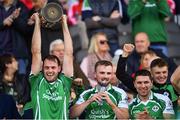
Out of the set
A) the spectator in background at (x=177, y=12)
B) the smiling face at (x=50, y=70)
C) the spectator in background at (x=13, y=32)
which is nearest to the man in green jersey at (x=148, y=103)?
the smiling face at (x=50, y=70)

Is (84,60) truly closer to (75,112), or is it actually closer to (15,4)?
(15,4)

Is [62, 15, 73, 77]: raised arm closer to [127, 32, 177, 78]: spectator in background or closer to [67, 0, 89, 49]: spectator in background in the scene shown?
[127, 32, 177, 78]: spectator in background

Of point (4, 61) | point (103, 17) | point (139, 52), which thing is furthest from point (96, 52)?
point (4, 61)

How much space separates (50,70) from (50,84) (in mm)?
177

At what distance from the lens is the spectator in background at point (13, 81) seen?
11.2 metres

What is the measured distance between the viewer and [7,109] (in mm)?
9828

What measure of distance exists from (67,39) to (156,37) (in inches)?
158

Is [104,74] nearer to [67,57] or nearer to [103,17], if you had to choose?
[67,57]

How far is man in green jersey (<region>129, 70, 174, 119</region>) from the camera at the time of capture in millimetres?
9477

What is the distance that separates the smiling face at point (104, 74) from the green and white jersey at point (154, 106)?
1.50 feet

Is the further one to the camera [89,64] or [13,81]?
[89,64]

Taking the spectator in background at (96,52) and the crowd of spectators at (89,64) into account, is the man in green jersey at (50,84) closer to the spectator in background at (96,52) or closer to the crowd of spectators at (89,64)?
the crowd of spectators at (89,64)

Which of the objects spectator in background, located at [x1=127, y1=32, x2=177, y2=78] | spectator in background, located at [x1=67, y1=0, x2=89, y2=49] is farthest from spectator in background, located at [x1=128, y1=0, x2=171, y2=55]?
spectator in background, located at [x1=67, y1=0, x2=89, y2=49]

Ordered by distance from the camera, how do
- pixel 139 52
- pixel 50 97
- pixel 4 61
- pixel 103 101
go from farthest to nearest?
pixel 139 52
pixel 4 61
pixel 103 101
pixel 50 97
